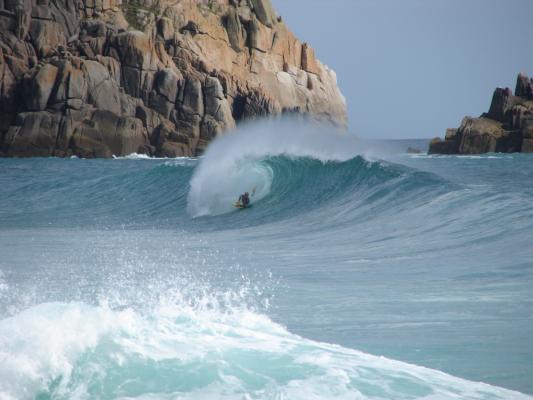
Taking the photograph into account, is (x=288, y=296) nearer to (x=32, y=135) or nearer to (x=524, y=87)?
(x=32, y=135)

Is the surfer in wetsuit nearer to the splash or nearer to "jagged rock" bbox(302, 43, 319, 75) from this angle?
the splash

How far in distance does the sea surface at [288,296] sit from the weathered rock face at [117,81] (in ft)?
158

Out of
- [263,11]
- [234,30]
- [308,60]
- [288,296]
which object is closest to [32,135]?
[234,30]

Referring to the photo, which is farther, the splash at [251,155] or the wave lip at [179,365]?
the splash at [251,155]

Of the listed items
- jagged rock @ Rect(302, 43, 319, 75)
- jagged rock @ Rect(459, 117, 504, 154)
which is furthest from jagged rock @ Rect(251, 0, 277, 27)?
jagged rock @ Rect(459, 117, 504, 154)

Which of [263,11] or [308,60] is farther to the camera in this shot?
[308,60]

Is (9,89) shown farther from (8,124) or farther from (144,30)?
(144,30)

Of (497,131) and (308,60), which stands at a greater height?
(308,60)

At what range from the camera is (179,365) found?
5.25 meters

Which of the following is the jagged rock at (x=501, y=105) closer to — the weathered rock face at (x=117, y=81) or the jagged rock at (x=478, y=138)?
the jagged rock at (x=478, y=138)

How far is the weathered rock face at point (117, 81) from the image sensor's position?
67.9 m

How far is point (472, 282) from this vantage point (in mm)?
8633

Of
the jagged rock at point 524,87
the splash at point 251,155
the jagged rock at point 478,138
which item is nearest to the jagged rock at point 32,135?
the jagged rock at point 478,138

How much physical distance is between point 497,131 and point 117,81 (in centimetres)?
3597
